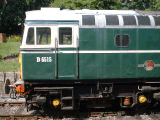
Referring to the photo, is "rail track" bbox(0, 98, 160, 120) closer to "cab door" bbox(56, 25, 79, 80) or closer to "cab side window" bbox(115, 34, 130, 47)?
"cab door" bbox(56, 25, 79, 80)

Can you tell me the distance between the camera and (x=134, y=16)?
694cm

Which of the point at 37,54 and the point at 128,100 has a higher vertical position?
the point at 37,54

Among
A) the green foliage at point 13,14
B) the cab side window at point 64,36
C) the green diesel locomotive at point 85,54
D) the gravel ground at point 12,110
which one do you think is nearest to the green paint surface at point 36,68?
the green diesel locomotive at point 85,54

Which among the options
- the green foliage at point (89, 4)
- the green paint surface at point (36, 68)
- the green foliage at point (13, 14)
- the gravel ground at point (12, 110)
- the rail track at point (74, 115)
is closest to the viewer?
the green paint surface at point (36, 68)

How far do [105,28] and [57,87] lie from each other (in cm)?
294

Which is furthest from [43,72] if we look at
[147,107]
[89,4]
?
[89,4]

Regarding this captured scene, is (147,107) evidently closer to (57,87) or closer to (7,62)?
(57,87)

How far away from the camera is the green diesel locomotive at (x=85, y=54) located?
21.4ft

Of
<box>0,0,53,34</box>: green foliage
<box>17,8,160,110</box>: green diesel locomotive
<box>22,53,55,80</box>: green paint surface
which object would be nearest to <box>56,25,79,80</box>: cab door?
<box>17,8,160,110</box>: green diesel locomotive

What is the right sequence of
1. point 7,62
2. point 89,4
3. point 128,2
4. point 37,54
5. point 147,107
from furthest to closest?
point 128,2 < point 89,4 < point 7,62 < point 147,107 < point 37,54

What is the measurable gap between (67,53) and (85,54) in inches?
26.9

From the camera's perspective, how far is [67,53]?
6559mm

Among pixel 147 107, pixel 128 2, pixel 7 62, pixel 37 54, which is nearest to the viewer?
pixel 37 54

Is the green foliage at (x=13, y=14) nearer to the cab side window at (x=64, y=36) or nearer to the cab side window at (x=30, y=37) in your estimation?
the cab side window at (x=30, y=37)
